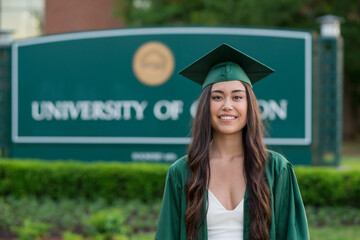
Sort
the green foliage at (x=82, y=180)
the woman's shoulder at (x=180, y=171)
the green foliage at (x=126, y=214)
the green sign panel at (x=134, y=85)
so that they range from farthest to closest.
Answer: the green sign panel at (x=134, y=85)
the green foliage at (x=82, y=180)
the green foliage at (x=126, y=214)
the woman's shoulder at (x=180, y=171)

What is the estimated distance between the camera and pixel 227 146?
2.17 meters

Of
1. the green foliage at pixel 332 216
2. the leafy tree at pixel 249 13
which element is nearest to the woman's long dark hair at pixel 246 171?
the green foliage at pixel 332 216

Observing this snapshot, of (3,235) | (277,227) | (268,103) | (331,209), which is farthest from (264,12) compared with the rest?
(277,227)

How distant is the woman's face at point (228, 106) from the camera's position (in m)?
2.10

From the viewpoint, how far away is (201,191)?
206cm

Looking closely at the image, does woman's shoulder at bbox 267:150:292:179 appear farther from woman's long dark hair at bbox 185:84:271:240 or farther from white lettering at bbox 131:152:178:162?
white lettering at bbox 131:152:178:162

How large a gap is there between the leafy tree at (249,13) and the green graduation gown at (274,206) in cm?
1409

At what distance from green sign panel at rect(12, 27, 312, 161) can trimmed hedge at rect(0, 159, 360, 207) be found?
0.70 metres

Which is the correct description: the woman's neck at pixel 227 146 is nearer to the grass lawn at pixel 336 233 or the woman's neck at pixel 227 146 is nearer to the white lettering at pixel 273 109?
the grass lawn at pixel 336 233

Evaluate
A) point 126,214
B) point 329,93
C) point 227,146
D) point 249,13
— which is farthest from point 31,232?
point 249,13

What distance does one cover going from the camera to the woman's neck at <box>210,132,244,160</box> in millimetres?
2168

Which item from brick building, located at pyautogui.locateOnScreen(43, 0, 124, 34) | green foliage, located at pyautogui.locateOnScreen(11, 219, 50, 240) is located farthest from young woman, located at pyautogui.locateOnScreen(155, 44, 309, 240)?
brick building, located at pyautogui.locateOnScreen(43, 0, 124, 34)

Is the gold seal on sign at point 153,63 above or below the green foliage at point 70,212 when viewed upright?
above

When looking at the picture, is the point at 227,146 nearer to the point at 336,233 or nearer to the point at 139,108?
the point at 336,233
